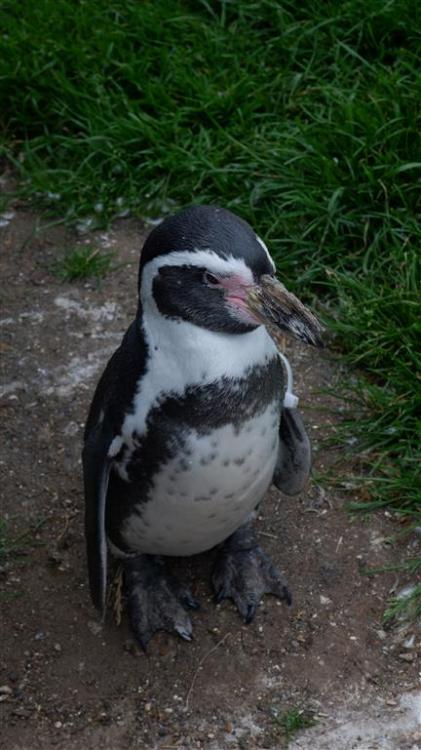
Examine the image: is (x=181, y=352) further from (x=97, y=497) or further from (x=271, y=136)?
(x=271, y=136)

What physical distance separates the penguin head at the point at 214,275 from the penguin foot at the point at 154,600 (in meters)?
0.95

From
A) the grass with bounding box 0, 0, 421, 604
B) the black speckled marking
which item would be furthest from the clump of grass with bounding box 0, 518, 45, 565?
the grass with bounding box 0, 0, 421, 604

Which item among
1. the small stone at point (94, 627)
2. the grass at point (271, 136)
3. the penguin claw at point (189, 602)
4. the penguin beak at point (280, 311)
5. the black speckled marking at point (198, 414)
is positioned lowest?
the small stone at point (94, 627)

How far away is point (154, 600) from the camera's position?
3.69 meters

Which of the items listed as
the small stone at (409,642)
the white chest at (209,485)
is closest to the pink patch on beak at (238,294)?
the white chest at (209,485)

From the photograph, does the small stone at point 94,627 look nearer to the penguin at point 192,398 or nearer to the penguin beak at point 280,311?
the penguin at point 192,398

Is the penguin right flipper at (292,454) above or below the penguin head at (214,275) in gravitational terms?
below

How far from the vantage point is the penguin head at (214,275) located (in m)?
3.01

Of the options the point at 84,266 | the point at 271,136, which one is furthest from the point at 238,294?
the point at 271,136

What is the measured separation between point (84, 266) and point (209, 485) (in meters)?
1.80

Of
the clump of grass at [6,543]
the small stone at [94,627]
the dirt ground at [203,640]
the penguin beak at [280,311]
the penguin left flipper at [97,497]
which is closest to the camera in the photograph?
→ the penguin beak at [280,311]

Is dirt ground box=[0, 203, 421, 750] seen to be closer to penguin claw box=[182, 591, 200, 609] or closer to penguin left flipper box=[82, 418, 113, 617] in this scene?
penguin claw box=[182, 591, 200, 609]

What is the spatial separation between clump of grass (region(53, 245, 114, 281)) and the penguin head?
1.74 m

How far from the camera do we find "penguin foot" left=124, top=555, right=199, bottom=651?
143 inches
